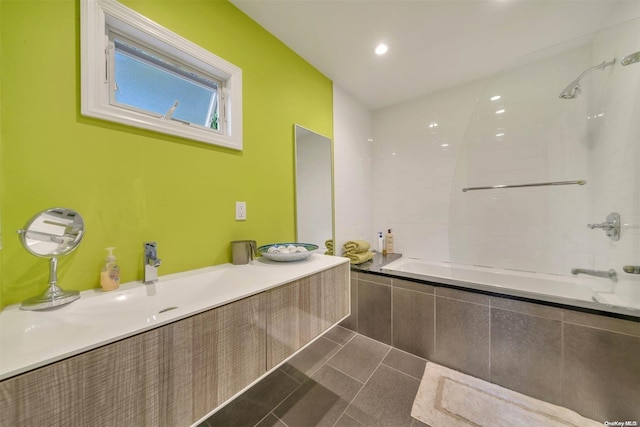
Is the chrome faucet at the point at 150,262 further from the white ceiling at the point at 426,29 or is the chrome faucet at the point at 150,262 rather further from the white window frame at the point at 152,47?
the white ceiling at the point at 426,29

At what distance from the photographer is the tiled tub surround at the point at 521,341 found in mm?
1094

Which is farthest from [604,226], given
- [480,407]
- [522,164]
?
[480,407]

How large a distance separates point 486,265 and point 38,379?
2743mm

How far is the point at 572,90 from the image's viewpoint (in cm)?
167

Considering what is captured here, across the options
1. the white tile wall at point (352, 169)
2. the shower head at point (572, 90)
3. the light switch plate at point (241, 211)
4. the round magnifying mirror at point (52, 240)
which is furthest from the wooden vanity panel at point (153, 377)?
the shower head at point (572, 90)

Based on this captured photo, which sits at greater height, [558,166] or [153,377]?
[558,166]

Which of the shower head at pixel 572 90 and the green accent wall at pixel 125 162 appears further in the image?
the shower head at pixel 572 90

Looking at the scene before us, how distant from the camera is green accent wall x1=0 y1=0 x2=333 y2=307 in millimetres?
752

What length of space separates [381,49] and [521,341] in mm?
2286

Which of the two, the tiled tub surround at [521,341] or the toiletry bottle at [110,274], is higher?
the toiletry bottle at [110,274]

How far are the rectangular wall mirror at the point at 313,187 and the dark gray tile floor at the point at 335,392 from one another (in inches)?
34.4

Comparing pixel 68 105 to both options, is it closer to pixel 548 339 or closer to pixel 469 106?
pixel 548 339

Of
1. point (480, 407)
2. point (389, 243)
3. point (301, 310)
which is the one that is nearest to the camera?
point (301, 310)

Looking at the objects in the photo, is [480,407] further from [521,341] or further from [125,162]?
[125,162]
